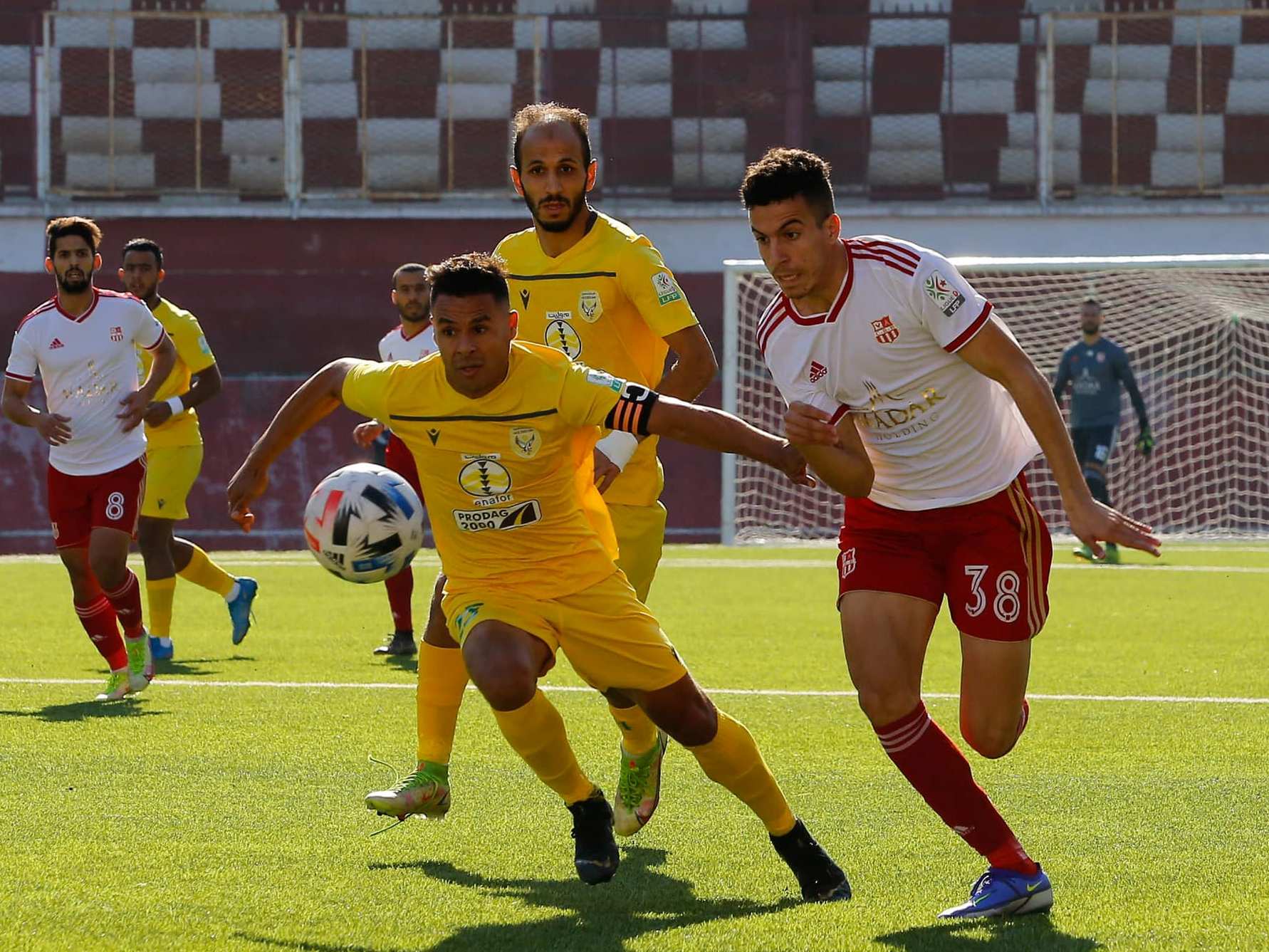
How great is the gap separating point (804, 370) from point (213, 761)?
2.79 metres

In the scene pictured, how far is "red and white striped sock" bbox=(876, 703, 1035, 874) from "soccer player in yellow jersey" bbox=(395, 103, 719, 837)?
1.01 meters

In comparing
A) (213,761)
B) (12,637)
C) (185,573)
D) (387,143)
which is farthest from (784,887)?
(387,143)

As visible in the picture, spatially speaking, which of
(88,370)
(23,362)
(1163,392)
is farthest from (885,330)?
(1163,392)

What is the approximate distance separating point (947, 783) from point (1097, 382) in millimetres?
11933

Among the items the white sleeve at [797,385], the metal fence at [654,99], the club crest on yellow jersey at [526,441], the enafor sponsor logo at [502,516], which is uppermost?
the metal fence at [654,99]

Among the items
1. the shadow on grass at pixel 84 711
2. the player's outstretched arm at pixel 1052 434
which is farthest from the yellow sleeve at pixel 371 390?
the shadow on grass at pixel 84 711

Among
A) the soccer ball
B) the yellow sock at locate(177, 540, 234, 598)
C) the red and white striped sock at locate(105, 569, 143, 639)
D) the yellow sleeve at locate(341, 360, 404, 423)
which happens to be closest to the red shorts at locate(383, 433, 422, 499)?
the yellow sock at locate(177, 540, 234, 598)

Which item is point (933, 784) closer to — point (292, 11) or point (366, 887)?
point (366, 887)

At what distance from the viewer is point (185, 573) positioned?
10.1m

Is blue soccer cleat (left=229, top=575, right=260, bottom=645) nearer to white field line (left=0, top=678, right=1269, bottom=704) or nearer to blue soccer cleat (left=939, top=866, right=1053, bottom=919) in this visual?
white field line (left=0, top=678, right=1269, bottom=704)

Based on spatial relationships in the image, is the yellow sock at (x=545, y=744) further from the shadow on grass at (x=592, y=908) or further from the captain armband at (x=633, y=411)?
the captain armband at (x=633, y=411)

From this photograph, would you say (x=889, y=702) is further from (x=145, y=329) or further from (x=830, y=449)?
(x=145, y=329)

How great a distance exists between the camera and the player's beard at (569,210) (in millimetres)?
5254

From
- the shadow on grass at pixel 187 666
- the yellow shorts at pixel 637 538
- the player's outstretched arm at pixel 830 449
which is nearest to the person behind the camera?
the player's outstretched arm at pixel 830 449
